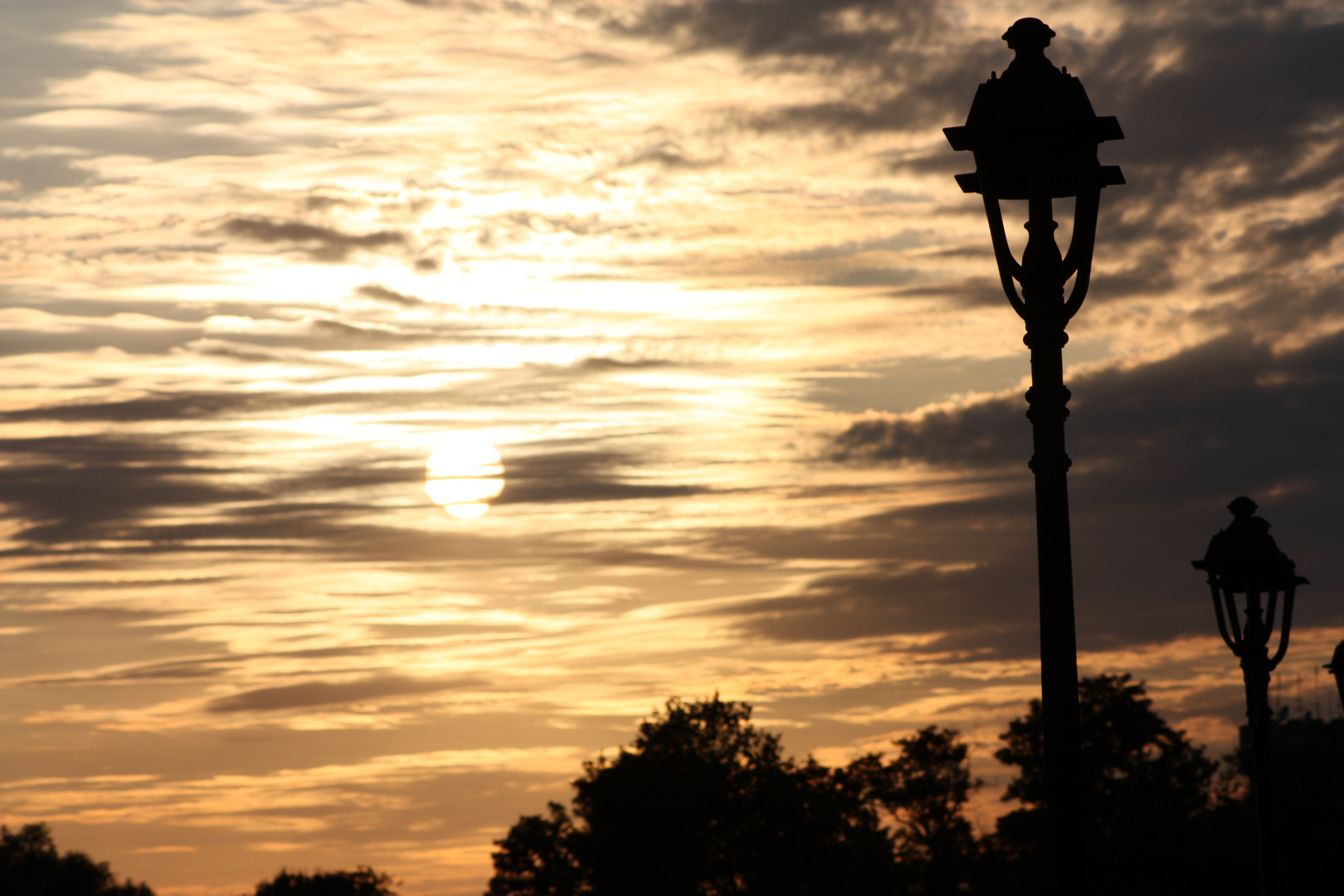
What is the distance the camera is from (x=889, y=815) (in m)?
115

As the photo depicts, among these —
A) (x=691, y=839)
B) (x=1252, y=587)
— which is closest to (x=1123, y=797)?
(x=691, y=839)

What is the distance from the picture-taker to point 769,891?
3787 inches

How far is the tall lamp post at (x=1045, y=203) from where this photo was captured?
8.48m

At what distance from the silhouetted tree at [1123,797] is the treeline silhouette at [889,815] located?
105 mm

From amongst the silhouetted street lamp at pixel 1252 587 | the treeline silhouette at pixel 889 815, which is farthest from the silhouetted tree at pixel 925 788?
the silhouetted street lamp at pixel 1252 587

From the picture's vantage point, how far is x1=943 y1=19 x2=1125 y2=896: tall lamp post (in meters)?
8.48

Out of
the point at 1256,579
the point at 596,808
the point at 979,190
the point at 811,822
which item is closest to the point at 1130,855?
the point at 811,822

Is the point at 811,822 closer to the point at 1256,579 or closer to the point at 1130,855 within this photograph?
the point at 1130,855

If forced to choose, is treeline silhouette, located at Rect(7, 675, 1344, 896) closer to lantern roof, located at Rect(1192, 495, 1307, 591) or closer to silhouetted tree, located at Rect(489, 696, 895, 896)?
silhouetted tree, located at Rect(489, 696, 895, 896)

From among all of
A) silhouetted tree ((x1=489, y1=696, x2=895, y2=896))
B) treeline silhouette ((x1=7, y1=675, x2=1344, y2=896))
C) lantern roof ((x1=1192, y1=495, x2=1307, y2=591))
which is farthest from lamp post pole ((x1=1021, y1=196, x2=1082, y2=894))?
silhouetted tree ((x1=489, y1=696, x2=895, y2=896))

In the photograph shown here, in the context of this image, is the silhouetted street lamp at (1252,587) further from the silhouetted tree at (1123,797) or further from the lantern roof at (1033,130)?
the silhouetted tree at (1123,797)

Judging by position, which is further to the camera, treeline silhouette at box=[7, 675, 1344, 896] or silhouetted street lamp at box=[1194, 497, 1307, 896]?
treeline silhouette at box=[7, 675, 1344, 896]

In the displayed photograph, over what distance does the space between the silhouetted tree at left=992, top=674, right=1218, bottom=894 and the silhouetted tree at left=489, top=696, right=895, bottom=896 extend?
44.3ft

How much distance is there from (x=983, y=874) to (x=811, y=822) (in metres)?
16.5
